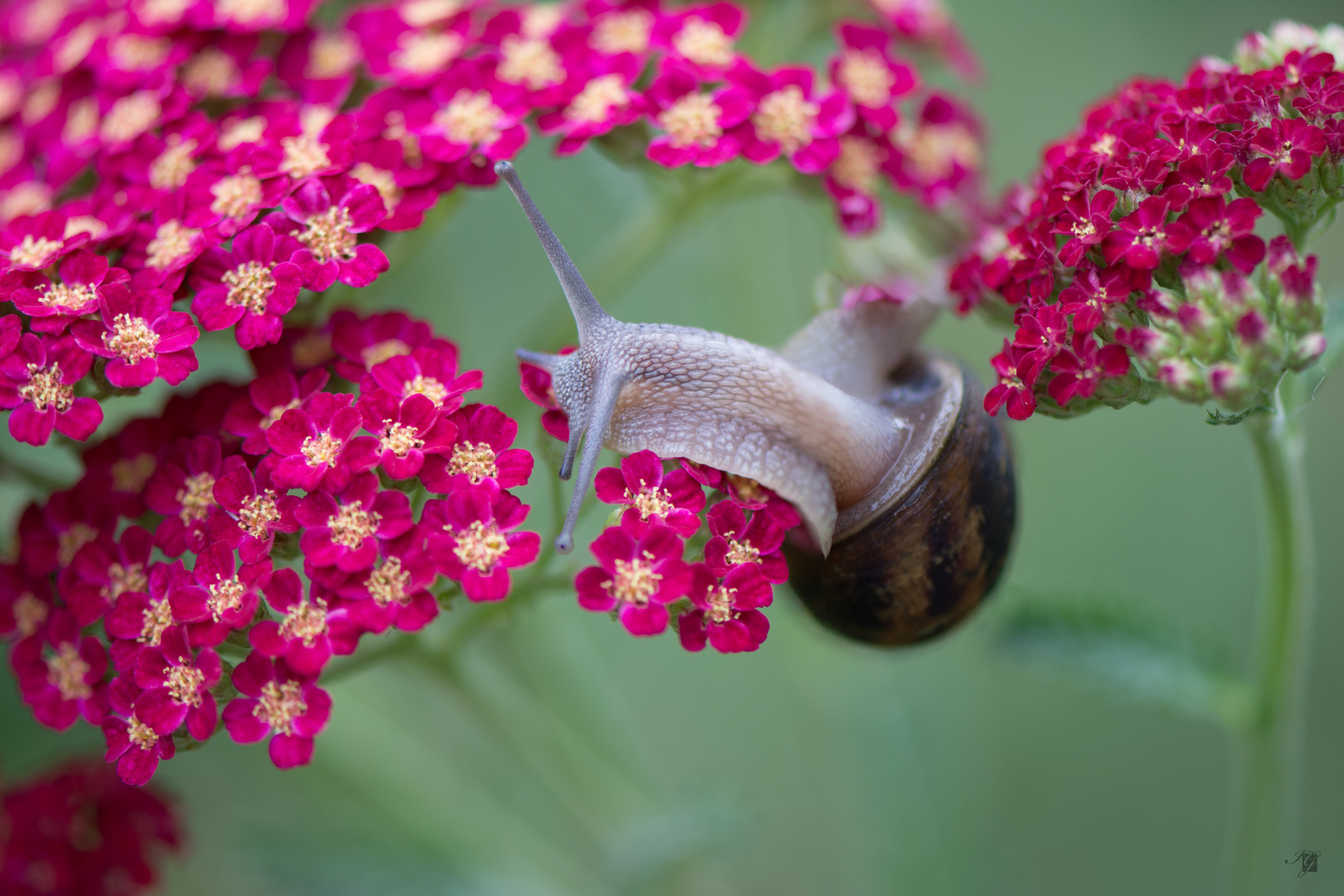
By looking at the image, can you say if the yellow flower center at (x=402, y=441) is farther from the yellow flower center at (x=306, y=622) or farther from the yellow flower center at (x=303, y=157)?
the yellow flower center at (x=303, y=157)

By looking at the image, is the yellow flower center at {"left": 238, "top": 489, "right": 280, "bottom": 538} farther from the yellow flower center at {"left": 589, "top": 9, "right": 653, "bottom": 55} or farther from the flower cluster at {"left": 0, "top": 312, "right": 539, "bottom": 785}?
the yellow flower center at {"left": 589, "top": 9, "right": 653, "bottom": 55}

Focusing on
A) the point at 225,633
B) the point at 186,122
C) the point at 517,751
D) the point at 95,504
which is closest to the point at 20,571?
the point at 95,504

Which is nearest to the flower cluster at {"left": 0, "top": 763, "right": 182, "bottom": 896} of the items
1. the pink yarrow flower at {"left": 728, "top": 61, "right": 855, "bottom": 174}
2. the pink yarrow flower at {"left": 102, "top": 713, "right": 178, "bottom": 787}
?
the pink yarrow flower at {"left": 102, "top": 713, "right": 178, "bottom": 787}

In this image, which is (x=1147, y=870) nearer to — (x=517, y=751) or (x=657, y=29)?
(x=517, y=751)

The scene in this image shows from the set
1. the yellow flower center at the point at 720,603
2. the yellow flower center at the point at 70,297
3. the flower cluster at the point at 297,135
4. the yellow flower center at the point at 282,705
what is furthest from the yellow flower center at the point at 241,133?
the yellow flower center at the point at 720,603

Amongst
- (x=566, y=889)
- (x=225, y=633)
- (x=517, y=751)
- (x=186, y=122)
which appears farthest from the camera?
(x=566, y=889)
